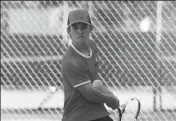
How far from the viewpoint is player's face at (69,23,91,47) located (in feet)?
8.70

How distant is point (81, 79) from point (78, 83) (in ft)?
0.11

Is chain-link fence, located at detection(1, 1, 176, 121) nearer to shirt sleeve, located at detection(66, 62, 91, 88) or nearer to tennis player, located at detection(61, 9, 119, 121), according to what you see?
tennis player, located at detection(61, 9, 119, 121)

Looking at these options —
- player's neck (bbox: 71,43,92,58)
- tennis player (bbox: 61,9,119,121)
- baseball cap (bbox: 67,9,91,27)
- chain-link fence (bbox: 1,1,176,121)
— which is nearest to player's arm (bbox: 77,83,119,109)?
tennis player (bbox: 61,9,119,121)

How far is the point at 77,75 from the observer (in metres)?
2.60

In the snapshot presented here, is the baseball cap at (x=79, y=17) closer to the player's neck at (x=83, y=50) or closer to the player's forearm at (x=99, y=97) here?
the player's neck at (x=83, y=50)

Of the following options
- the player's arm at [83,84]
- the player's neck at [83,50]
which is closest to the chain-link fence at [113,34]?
the player's neck at [83,50]

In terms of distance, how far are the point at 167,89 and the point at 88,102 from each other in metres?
4.61

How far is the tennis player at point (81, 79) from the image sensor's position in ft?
8.48

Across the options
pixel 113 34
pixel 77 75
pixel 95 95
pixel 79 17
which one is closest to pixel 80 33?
pixel 79 17

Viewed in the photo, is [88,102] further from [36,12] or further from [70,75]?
[36,12]

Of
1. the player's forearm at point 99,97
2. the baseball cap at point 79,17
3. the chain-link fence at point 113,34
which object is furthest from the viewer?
the chain-link fence at point 113,34

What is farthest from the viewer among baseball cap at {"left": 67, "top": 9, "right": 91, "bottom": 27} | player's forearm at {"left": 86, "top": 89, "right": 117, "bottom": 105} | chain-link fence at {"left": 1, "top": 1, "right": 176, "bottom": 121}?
chain-link fence at {"left": 1, "top": 1, "right": 176, "bottom": 121}

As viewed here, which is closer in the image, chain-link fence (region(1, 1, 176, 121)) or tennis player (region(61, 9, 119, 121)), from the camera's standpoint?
tennis player (region(61, 9, 119, 121))

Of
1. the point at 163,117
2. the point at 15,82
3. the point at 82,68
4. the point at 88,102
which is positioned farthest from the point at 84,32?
the point at 15,82
